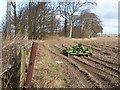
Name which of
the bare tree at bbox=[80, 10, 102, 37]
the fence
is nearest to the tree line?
the bare tree at bbox=[80, 10, 102, 37]

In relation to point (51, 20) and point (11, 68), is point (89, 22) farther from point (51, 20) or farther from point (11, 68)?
point (11, 68)

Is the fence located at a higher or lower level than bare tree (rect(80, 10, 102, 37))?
lower

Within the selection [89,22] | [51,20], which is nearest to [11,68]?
[51,20]

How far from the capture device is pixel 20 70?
602 centimetres

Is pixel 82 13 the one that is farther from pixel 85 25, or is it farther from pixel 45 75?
pixel 45 75

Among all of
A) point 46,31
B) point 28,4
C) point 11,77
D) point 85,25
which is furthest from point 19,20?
point 11,77

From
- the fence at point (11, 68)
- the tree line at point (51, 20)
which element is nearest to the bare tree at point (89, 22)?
the tree line at point (51, 20)

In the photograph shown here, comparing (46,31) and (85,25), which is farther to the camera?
(85,25)

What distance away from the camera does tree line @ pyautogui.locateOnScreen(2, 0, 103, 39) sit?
30248 mm

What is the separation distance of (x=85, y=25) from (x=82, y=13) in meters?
3.24

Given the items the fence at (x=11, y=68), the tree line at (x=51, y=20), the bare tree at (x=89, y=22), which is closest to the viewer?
the fence at (x=11, y=68)

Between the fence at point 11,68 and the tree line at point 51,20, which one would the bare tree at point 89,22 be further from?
the fence at point 11,68

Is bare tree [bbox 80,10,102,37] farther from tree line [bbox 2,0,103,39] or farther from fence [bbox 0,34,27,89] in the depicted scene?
fence [bbox 0,34,27,89]

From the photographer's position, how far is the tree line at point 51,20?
30248mm
